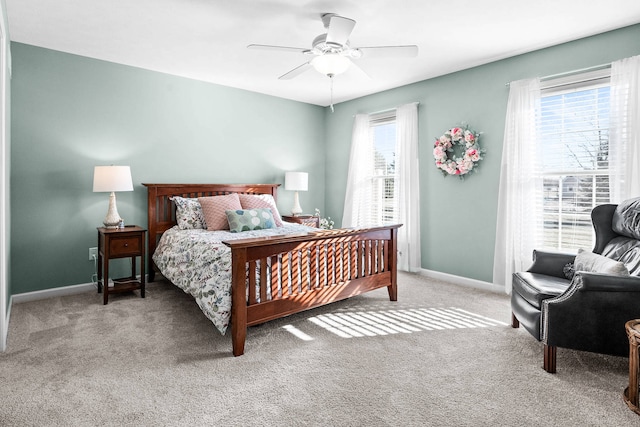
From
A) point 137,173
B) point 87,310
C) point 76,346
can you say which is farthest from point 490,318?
point 137,173

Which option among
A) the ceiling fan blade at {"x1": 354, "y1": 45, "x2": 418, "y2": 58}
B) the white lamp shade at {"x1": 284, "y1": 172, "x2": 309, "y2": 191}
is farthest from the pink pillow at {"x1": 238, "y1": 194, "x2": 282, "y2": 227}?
the ceiling fan blade at {"x1": 354, "y1": 45, "x2": 418, "y2": 58}

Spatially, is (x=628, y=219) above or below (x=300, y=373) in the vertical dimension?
above

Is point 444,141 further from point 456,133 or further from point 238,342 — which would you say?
point 238,342

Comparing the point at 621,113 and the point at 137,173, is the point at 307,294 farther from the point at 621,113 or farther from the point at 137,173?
the point at 621,113

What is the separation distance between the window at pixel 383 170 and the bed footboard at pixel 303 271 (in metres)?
1.60

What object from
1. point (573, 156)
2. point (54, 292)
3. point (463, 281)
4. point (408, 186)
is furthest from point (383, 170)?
point (54, 292)

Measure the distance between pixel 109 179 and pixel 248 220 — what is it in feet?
4.68

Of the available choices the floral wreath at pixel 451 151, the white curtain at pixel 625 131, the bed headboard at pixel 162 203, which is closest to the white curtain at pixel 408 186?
the floral wreath at pixel 451 151

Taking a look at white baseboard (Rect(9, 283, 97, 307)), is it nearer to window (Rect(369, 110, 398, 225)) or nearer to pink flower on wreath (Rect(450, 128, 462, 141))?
window (Rect(369, 110, 398, 225))

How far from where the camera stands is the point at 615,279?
2.06m

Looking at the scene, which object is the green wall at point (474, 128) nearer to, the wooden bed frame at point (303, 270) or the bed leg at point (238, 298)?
the wooden bed frame at point (303, 270)

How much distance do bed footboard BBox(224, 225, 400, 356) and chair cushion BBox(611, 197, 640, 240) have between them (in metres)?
1.77

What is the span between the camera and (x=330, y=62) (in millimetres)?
Answer: 2914

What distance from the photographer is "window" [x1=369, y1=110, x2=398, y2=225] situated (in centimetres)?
516
